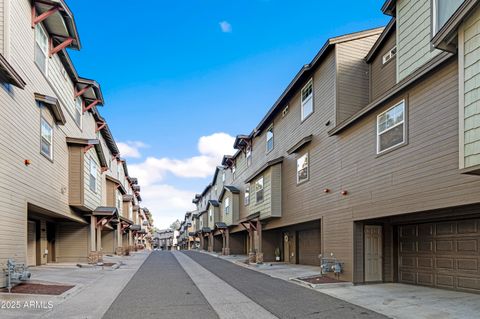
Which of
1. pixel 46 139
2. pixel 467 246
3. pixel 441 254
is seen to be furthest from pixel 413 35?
pixel 46 139

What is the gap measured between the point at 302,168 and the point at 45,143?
35.7ft

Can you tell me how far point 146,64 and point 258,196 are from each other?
12.5 metres

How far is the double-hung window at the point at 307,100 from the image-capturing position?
16547mm

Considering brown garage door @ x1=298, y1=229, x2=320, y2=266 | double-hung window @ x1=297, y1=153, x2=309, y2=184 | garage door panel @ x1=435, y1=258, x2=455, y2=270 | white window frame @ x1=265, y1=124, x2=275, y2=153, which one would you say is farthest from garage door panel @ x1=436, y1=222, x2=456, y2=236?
white window frame @ x1=265, y1=124, x2=275, y2=153

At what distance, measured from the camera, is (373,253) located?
12.6 meters

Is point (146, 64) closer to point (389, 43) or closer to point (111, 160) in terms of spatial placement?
point (111, 160)

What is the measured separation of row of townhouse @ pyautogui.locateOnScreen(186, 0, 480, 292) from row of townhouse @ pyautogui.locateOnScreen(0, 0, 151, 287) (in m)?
9.93

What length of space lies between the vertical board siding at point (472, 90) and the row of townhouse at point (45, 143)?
10699mm

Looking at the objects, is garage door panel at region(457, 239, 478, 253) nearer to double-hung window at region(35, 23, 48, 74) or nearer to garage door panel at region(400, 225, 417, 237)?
garage door panel at region(400, 225, 417, 237)

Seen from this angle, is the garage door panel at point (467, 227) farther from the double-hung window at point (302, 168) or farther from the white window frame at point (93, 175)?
the white window frame at point (93, 175)

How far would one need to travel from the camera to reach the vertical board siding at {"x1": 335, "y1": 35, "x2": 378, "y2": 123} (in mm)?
14031

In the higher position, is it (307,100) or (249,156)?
(307,100)

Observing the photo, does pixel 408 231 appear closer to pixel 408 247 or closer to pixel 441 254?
pixel 408 247

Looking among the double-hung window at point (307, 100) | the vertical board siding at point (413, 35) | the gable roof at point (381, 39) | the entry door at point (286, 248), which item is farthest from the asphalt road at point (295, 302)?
the entry door at point (286, 248)
